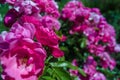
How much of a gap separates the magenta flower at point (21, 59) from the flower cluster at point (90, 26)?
83.5 inches

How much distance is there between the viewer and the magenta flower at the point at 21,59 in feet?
6.96

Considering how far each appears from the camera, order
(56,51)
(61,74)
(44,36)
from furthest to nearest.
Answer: (61,74)
(56,51)
(44,36)

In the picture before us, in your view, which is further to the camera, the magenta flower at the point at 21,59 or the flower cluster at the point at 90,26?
the flower cluster at the point at 90,26

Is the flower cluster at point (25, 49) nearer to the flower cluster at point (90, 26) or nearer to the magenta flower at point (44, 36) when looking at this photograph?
the magenta flower at point (44, 36)

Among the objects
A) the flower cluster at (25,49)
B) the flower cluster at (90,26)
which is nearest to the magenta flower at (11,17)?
the flower cluster at (25,49)

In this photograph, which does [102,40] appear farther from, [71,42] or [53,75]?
A: [53,75]

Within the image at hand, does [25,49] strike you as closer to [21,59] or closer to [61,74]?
[21,59]

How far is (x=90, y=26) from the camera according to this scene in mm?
4441

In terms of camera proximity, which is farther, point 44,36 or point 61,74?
point 61,74

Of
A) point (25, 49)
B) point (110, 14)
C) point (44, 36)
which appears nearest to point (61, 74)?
point (44, 36)

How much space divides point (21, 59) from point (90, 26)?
91.2 inches

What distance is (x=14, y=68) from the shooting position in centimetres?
215

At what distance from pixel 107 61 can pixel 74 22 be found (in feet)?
2.27

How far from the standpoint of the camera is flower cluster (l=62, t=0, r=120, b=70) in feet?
14.1
